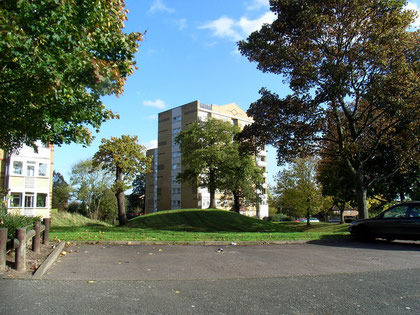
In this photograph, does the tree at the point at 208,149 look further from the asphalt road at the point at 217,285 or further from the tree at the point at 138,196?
the tree at the point at 138,196

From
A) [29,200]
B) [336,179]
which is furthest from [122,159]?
[336,179]

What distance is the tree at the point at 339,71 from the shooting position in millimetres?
14352

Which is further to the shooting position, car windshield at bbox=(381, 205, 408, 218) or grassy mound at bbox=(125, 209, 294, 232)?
grassy mound at bbox=(125, 209, 294, 232)

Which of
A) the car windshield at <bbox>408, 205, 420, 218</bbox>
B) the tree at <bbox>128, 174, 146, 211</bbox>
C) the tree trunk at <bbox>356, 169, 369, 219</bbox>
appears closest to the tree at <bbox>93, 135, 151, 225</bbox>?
the tree trunk at <bbox>356, 169, 369, 219</bbox>

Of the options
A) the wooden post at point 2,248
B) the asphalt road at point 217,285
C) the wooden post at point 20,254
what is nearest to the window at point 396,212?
the asphalt road at point 217,285

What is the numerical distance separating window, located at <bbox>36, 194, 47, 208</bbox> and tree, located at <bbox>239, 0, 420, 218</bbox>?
83.1 feet

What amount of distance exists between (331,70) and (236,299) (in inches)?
508

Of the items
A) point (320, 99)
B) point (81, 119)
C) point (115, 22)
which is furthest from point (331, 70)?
point (81, 119)

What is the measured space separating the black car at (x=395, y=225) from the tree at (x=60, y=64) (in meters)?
10.2

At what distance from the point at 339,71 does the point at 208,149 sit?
2273cm

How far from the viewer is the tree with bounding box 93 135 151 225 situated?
29.1m

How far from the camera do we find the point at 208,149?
36031mm

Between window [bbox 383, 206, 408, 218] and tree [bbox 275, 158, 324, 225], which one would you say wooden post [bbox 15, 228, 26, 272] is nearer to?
window [bbox 383, 206, 408, 218]

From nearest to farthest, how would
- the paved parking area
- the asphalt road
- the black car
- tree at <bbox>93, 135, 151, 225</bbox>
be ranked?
the asphalt road
the paved parking area
the black car
tree at <bbox>93, 135, 151, 225</bbox>
